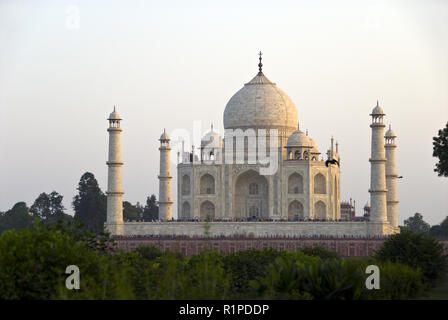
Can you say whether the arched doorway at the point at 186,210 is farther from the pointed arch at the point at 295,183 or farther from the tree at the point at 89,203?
Answer: the tree at the point at 89,203

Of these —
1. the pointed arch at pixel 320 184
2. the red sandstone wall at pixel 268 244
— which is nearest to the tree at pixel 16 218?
the red sandstone wall at pixel 268 244

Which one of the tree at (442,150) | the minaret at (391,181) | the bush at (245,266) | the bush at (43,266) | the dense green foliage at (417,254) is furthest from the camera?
the minaret at (391,181)

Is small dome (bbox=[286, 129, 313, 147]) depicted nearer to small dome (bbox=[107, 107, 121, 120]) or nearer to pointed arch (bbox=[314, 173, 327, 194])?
pointed arch (bbox=[314, 173, 327, 194])

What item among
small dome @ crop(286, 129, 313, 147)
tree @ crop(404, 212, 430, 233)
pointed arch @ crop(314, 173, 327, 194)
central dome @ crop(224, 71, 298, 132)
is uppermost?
central dome @ crop(224, 71, 298, 132)

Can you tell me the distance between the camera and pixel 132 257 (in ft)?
86.9

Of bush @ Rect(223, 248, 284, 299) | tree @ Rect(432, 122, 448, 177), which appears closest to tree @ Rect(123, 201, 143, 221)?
tree @ Rect(432, 122, 448, 177)

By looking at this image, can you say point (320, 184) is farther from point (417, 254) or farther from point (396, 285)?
point (396, 285)

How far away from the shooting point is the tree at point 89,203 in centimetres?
7112

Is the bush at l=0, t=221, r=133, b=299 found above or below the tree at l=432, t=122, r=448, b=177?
below

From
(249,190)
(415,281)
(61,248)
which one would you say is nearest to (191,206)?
(249,190)

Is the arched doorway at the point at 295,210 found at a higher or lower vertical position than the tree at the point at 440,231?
higher

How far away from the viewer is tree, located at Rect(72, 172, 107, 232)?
233ft

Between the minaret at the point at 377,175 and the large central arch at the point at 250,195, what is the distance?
864 centimetres

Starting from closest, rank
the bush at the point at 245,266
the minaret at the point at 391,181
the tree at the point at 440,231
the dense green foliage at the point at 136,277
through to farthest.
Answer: the dense green foliage at the point at 136,277, the bush at the point at 245,266, the minaret at the point at 391,181, the tree at the point at 440,231
